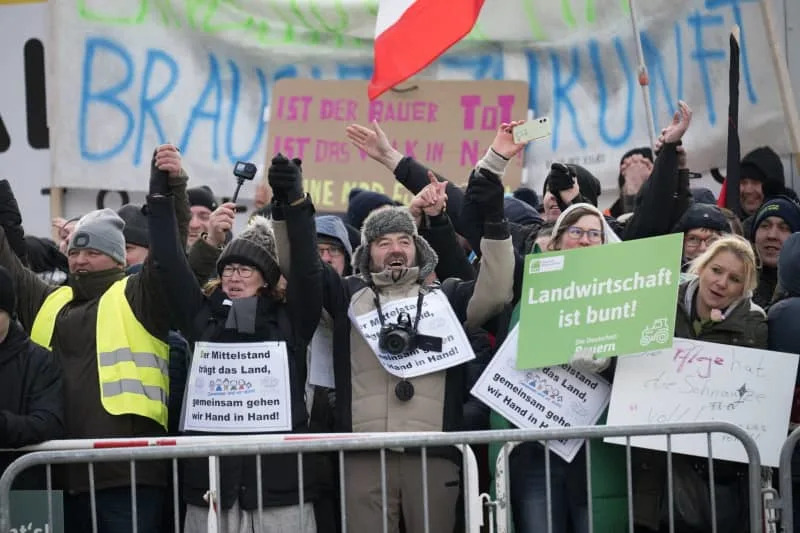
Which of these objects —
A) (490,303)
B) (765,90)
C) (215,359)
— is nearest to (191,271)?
(215,359)

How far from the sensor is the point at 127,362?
A: 5.80 meters

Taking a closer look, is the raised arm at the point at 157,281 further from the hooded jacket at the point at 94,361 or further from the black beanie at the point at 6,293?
the black beanie at the point at 6,293

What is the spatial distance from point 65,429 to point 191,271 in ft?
2.46

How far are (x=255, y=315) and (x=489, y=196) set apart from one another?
977mm

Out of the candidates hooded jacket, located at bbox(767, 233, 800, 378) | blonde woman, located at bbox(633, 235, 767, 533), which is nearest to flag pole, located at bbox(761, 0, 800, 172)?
hooded jacket, located at bbox(767, 233, 800, 378)

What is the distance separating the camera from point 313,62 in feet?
32.6

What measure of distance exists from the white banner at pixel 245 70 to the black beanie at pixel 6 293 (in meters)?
3.93

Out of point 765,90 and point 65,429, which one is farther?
point 765,90

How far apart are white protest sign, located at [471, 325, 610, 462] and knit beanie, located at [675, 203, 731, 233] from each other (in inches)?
46.1

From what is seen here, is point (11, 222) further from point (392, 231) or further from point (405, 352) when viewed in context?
point (405, 352)

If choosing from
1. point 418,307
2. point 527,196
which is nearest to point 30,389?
point 418,307

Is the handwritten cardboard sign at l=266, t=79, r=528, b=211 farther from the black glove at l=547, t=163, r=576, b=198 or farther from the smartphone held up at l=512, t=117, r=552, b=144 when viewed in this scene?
the smartphone held up at l=512, t=117, r=552, b=144

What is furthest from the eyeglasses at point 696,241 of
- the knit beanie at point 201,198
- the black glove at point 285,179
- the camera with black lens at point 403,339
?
the knit beanie at point 201,198

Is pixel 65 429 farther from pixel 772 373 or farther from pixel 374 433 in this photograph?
pixel 772 373
